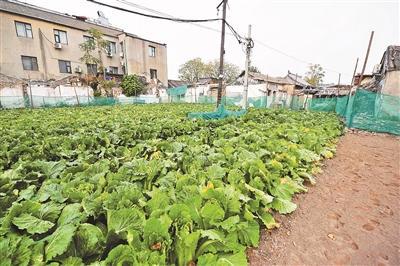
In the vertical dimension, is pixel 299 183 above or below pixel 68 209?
below

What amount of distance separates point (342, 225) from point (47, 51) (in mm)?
33719

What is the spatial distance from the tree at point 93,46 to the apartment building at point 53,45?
1468 millimetres

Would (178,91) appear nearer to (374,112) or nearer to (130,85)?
(130,85)

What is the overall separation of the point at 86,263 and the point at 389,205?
4.28 m

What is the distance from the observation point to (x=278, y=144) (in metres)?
4.66

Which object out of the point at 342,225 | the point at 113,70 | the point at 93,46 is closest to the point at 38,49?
the point at 93,46

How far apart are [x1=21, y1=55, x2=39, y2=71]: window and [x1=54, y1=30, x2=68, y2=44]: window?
11.9ft

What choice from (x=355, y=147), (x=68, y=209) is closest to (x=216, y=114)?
(x=355, y=147)

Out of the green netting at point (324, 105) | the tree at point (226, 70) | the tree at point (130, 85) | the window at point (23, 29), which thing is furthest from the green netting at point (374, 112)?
the tree at point (226, 70)

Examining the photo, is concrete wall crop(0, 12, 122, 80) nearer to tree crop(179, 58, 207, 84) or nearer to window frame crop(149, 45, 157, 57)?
window frame crop(149, 45, 157, 57)

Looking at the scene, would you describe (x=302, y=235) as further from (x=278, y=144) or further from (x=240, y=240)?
(x=278, y=144)

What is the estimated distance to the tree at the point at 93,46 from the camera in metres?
27.7

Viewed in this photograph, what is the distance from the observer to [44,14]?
1083 inches

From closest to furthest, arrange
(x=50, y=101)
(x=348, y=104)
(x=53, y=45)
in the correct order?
1. (x=348, y=104)
2. (x=50, y=101)
3. (x=53, y=45)
